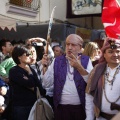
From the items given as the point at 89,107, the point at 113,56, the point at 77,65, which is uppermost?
the point at 113,56

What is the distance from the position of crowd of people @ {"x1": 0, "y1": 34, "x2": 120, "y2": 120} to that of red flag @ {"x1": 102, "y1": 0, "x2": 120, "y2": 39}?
0.15 m

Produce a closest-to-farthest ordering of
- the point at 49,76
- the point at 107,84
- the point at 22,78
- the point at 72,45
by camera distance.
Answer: the point at 107,84 < the point at 72,45 < the point at 49,76 < the point at 22,78

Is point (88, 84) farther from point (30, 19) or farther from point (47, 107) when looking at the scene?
point (30, 19)

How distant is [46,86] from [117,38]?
1221 mm

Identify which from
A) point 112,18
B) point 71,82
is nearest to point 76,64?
point 71,82

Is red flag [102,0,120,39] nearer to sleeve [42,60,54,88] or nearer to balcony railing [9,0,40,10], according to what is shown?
sleeve [42,60,54,88]

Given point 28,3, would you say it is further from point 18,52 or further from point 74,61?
point 74,61

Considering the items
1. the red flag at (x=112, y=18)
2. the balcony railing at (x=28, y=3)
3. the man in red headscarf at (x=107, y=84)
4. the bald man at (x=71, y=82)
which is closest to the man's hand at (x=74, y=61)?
the bald man at (x=71, y=82)

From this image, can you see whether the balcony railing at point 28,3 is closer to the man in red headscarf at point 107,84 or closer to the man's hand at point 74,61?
the man's hand at point 74,61

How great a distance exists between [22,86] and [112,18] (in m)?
1.48

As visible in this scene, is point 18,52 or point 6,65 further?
point 6,65

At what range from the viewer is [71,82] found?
432 cm

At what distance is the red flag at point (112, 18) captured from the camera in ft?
13.3

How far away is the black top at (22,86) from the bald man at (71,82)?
0.37m
